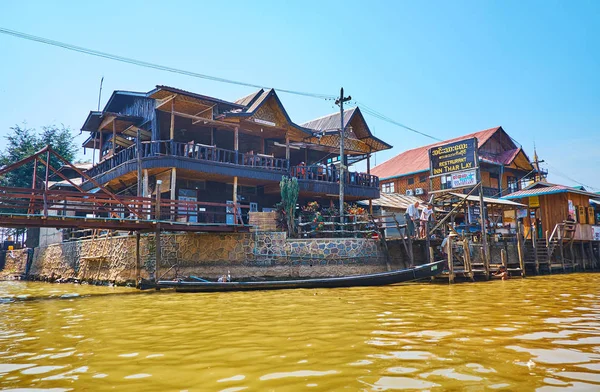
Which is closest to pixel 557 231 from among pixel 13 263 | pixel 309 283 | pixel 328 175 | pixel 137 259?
pixel 328 175

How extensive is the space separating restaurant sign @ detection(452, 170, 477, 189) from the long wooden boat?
6.29 metres

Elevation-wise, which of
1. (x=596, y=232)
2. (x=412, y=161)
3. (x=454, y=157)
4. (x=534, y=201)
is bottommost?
(x=596, y=232)

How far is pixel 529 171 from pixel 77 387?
39558 millimetres

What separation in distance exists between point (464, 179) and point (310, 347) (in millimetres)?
16953

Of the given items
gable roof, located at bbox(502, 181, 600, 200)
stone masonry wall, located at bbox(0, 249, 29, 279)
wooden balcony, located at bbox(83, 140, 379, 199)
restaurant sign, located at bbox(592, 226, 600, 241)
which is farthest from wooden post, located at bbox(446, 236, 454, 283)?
stone masonry wall, located at bbox(0, 249, 29, 279)

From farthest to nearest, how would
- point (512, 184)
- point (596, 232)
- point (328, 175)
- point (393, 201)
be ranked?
1. point (512, 184)
2. point (393, 201)
3. point (596, 232)
4. point (328, 175)

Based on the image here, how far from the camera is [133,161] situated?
1873 cm

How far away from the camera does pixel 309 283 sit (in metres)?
13.7

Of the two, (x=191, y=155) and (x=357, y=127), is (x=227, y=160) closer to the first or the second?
(x=191, y=155)

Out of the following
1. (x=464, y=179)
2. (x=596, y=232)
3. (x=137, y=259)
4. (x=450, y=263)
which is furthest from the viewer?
(x=596, y=232)

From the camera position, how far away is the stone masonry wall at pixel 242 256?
1652cm

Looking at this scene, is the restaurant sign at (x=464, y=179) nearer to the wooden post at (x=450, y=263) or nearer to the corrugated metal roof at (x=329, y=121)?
the wooden post at (x=450, y=263)

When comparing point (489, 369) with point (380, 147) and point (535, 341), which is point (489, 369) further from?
point (380, 147)

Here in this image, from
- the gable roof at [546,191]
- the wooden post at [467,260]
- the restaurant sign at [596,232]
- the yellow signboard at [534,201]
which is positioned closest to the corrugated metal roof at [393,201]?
the gable roof at [546,191]
